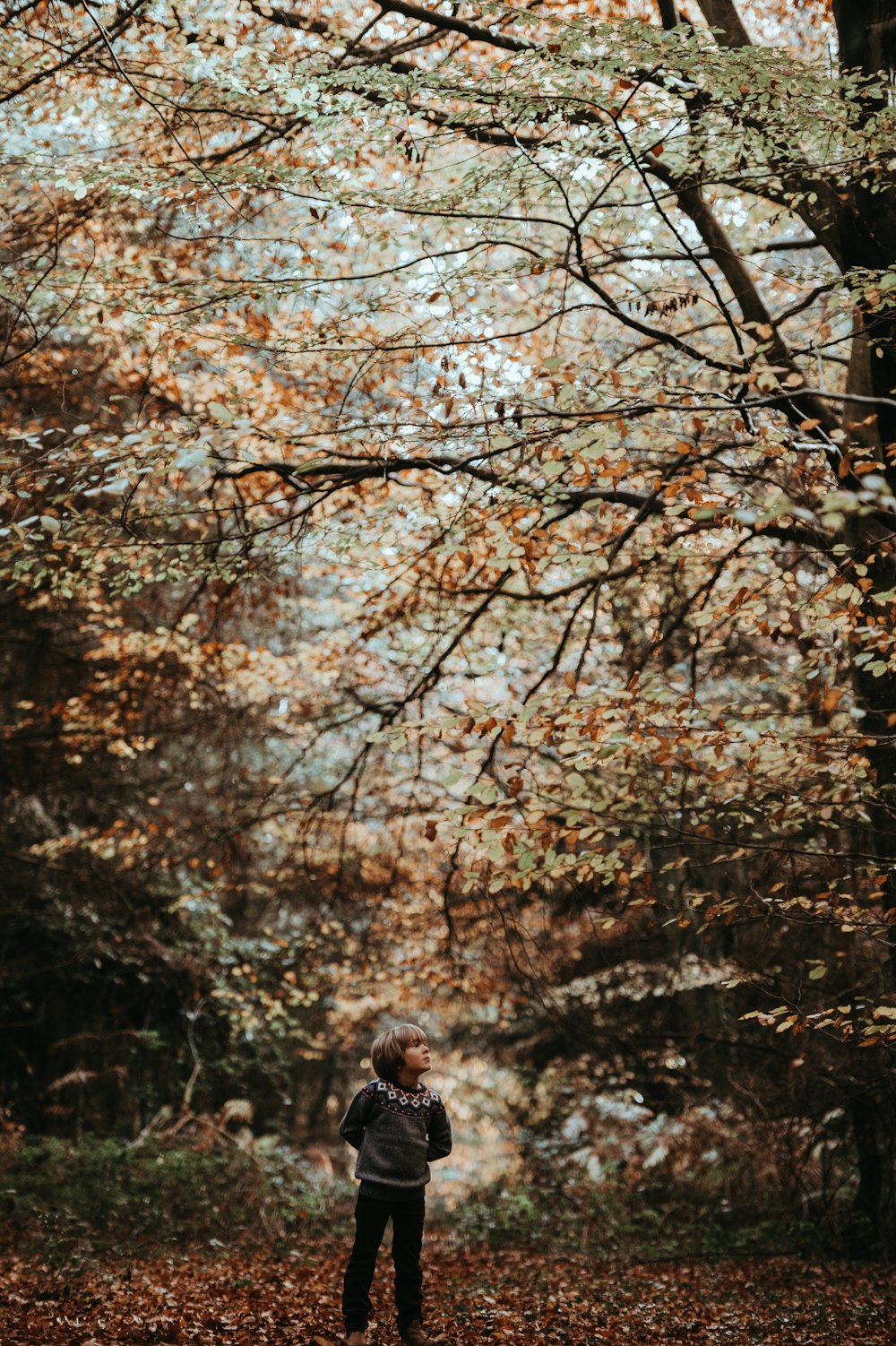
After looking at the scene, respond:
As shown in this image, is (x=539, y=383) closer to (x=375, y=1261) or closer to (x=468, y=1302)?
(x=375, y=1261)

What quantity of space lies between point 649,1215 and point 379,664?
19.8 feet

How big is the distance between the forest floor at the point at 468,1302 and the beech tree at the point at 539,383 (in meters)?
1.30

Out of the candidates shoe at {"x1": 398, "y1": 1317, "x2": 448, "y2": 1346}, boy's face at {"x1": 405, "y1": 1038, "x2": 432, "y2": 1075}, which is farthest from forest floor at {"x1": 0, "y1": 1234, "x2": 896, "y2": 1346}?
boy's face at {"x1": 405, "y1": 1038, "x2": 432, "y2": 1075}

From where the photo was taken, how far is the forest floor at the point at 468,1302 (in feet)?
17.0

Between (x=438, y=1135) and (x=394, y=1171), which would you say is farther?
(x=438, y=1135)

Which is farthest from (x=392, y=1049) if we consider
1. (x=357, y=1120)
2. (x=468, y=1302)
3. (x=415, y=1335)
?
(x=468, y=1302)

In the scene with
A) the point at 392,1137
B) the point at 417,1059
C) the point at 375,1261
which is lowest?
the point at 375,1261

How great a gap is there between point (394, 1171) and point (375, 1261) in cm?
43

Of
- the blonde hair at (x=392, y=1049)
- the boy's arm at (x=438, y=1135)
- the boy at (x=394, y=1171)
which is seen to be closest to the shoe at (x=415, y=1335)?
the boy at (x=394, y=1171)

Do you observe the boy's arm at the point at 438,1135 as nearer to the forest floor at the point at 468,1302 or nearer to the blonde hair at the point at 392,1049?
the blonde hair at the point at 392,1049

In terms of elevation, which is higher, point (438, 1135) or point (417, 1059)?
point (417, 1059)

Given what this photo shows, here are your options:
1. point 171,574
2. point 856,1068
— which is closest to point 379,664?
point 171,574

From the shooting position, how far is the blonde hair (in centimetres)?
469

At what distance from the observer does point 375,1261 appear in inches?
182
